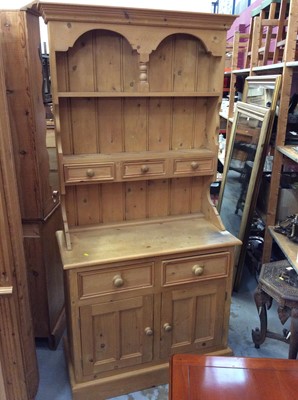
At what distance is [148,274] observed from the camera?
1.73 metres

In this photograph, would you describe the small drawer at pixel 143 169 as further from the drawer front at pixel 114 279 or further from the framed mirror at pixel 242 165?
the framed mirror at pixel 242 165

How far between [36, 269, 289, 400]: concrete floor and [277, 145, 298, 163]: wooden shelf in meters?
1.11

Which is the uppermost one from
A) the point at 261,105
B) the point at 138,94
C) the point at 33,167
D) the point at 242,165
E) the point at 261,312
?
the point at 138,94

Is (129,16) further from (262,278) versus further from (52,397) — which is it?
(52,397)

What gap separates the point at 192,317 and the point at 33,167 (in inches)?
45.8

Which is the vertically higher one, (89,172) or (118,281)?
(89,172)

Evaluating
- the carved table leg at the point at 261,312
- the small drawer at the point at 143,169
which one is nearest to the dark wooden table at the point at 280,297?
the carved table leg at the point at 261,312

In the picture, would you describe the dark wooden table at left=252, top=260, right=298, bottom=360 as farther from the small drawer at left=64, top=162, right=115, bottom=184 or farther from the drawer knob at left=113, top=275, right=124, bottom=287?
the small drawer at left=64, top=162, right=115, bottom=184

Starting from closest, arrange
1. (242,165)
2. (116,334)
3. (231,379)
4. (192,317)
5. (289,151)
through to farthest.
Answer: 1. (231,379)
2. (116,334)
3. (192,317)
4. (289,151)
5. (242,165)

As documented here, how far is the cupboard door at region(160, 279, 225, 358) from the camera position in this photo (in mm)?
1831

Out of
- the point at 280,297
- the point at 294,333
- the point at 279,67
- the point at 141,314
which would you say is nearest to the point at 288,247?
the point at 280,297

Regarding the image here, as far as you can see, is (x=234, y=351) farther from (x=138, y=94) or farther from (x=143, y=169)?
(x=138, y=94)

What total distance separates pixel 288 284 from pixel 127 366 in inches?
37.4

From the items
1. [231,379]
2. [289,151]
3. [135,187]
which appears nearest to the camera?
[231,379]
